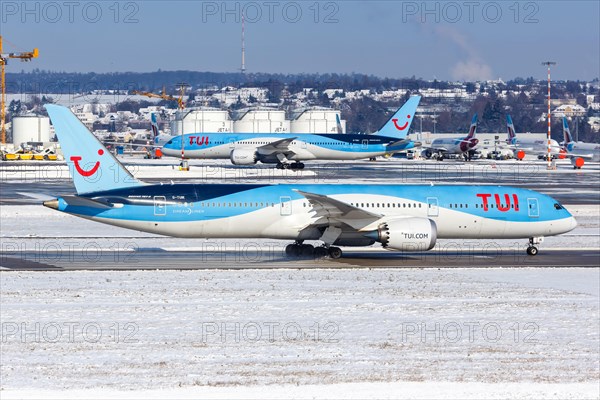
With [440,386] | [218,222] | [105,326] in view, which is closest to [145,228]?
[218,222]

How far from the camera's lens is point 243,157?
351 ft

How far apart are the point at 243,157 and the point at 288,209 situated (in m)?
68.5

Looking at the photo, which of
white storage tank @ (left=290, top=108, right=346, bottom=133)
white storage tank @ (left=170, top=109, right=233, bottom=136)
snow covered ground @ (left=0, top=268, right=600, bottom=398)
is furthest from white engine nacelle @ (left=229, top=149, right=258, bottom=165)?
white storage tank @ (left=290, top=108, right=346, bottom=133)

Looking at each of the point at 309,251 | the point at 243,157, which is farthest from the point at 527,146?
the point at 309,251

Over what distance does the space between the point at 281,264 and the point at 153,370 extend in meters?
16.1

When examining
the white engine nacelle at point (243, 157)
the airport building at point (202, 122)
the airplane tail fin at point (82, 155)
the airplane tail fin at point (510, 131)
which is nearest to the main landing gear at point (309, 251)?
the airplane tail fin at point (82, 155)

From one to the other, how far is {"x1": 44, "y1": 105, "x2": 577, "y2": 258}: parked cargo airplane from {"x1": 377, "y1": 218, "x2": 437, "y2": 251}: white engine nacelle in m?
0.04

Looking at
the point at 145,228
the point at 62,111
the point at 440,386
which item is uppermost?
the point at 62,111

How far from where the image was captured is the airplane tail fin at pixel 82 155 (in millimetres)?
38062

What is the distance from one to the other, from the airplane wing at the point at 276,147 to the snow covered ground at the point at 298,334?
71.7 meters

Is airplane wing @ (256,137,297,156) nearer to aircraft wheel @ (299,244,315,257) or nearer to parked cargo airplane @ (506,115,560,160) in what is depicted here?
parked cargo airplane @ (506,115,560,160)

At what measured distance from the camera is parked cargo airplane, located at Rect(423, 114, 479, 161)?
147000 millimetres

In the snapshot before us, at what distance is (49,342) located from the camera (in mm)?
23859

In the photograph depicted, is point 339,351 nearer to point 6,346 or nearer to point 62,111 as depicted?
point 6,346
